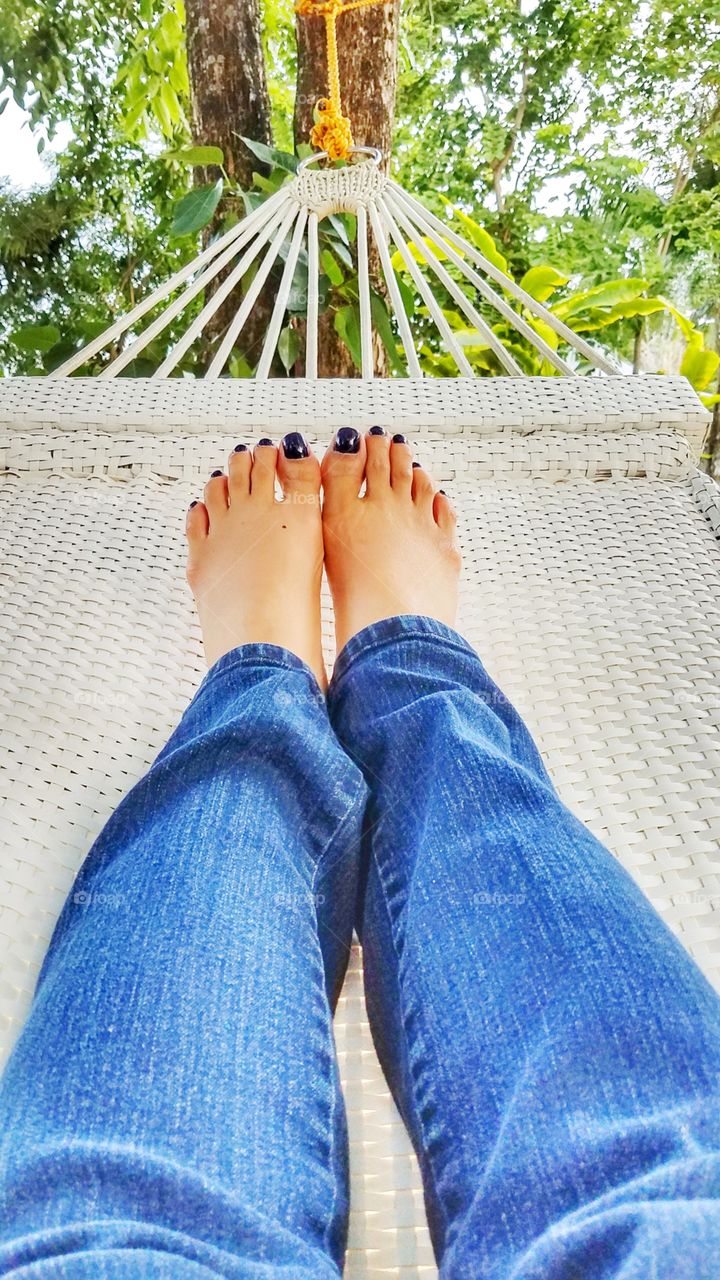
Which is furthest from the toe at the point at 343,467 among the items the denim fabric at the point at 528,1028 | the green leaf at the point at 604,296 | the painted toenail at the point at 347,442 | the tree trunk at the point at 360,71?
the green leaf at the point at 604,296

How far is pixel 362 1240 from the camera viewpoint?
0.45 m

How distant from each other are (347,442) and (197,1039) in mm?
677

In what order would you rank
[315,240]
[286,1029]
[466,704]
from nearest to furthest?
[286,1029] < [466,704] < [315,240]

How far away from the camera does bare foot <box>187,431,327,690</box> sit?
2.40 feet

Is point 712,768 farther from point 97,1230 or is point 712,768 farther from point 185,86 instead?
point 185,86

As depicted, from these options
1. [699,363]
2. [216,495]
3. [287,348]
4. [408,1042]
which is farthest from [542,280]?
[408,1042]

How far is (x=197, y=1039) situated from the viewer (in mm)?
385

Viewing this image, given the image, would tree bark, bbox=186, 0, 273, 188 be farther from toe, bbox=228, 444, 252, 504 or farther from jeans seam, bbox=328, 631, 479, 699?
jeans seam, bbox=328, 631, 479, 699

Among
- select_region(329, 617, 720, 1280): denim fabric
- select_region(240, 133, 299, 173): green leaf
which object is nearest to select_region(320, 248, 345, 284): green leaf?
select_region(240, 133, 299, 173): green leaf

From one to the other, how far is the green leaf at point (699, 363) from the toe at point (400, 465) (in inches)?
48.2

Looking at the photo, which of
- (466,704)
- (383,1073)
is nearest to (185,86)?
(466,704)

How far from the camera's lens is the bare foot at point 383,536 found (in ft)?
2.53

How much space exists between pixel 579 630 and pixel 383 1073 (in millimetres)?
413

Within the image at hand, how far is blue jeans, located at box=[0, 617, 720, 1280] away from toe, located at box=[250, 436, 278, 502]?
413mm
